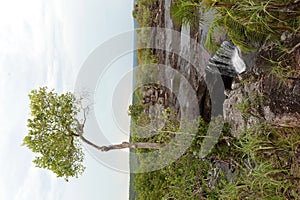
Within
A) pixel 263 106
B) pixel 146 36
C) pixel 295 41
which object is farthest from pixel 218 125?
pixel 146 36

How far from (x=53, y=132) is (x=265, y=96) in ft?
11.6

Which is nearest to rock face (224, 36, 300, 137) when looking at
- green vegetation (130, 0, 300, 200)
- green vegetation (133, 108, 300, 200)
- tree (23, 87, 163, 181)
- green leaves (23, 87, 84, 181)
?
green vegetation (130, 0, 300, 200)

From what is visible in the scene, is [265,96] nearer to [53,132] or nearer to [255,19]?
[255,19]

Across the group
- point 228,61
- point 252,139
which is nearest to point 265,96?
point 252,139

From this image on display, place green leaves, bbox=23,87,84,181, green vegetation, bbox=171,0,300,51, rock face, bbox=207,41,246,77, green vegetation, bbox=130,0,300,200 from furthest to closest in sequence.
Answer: green leaves, bbox=23,87,84,181 → rock face, bbox=207,41,246,77 → green vegetation, bbox=130,0,300,200 → green vegetation, bbox=171,0,300,51

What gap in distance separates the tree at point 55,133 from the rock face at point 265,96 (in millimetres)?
1650

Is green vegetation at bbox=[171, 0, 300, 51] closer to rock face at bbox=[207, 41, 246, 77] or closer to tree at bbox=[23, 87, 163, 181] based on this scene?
rock face at bbox=[207, 41, 246, 77]

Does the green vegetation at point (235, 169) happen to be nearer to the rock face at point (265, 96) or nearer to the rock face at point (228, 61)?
the rock face at point (265, 96)

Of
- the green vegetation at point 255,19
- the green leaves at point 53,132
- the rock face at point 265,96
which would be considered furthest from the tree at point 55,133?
the green vegetation at point 255,19

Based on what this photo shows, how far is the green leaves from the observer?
518 cm

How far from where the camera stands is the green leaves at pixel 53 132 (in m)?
5.18

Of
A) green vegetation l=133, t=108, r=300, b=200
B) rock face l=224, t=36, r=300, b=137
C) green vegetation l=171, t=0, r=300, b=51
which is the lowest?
green vegetation l=133, t=108, r=300, b=200

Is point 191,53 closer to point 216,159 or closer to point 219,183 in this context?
point 216,159

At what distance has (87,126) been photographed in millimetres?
6516
